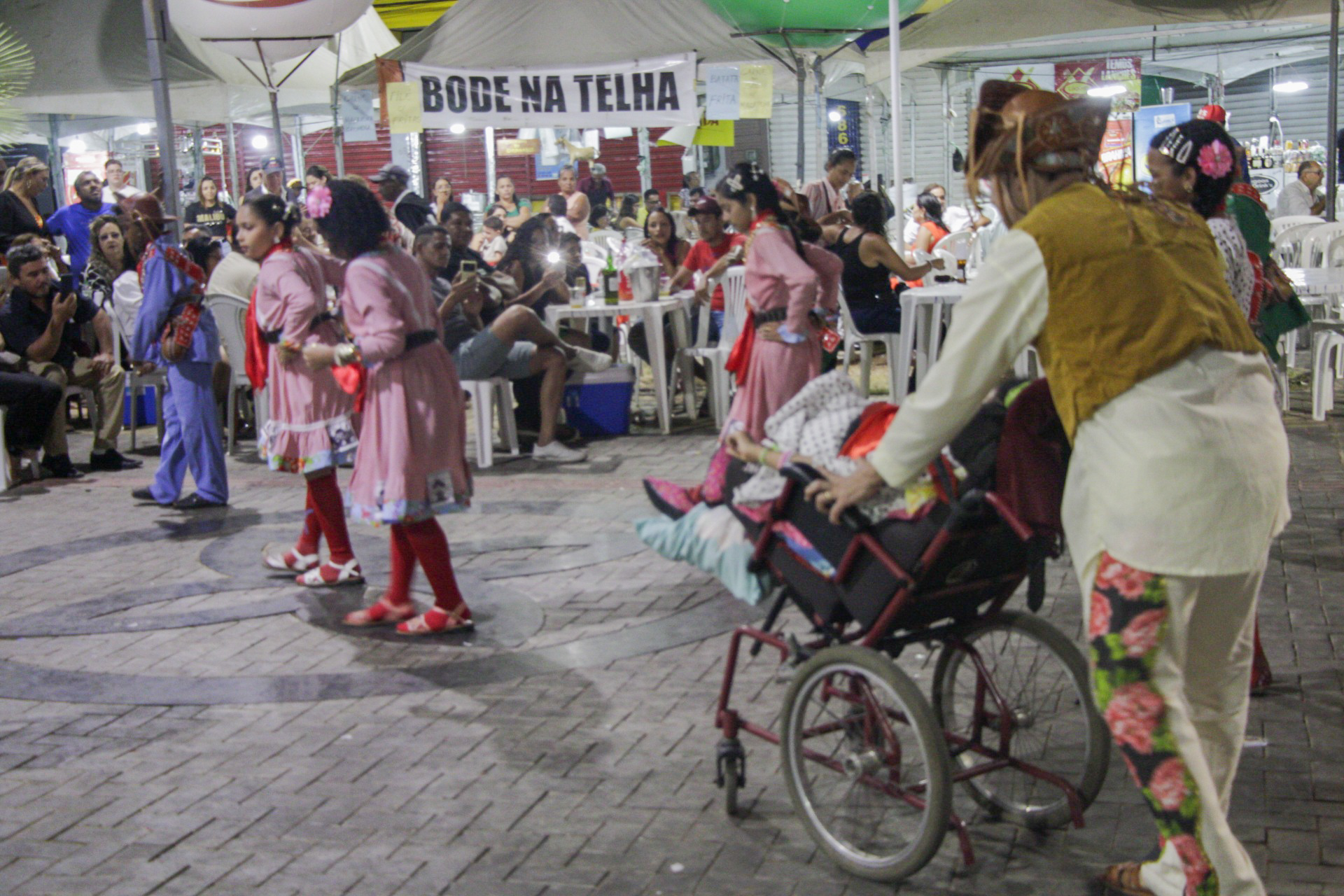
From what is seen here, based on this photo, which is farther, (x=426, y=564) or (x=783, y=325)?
(x=783, y=325)

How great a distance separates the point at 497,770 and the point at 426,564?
4.80ft

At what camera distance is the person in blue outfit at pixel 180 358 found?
27.0 ft

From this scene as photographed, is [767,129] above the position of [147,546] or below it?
above

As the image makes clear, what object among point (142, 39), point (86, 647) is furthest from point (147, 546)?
point (142, 39)

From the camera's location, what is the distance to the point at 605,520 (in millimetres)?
7656

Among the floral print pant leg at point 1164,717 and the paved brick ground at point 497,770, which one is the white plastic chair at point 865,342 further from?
the floral print pant leg at point 1164,717

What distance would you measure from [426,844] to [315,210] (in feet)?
9.22

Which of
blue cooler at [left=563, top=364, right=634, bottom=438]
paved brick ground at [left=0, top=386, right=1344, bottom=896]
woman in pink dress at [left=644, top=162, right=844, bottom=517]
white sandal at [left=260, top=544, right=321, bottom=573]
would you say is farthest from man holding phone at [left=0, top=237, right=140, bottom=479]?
woman in pink dress at [left=644, top=162, right=844, bottom=517]

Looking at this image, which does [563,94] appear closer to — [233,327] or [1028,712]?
[233,327]

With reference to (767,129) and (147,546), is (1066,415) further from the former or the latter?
(767,129)

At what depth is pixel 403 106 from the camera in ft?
42.3

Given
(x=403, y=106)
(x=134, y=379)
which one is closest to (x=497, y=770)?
(x=134, y=379)

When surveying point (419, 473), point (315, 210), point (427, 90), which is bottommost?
point (419, 473)

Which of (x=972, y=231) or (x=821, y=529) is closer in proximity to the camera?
(x=821, y=529)
